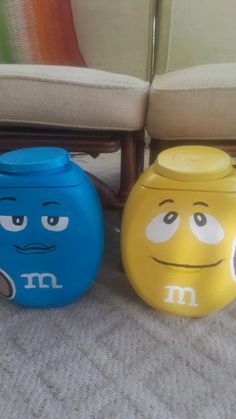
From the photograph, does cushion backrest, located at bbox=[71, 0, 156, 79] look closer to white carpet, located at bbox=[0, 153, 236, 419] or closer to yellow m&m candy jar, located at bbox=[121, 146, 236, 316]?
yellow m&m candy jar, located at bbox=[121, 146, 236, 316]

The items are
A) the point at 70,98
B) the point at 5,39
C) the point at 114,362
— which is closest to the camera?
the point at 114,362

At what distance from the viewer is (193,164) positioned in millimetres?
649

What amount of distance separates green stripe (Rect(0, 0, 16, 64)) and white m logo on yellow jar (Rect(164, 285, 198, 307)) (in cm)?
78

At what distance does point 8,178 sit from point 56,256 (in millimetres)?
152

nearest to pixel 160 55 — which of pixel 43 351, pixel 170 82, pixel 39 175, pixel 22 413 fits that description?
pixel 170 82

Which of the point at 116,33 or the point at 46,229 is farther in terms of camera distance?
the point at 116,33

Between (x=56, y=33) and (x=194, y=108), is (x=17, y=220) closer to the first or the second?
(x=194, y=108)

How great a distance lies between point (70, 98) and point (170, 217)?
0.93 feet

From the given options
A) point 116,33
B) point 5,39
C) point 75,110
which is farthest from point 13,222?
point 116,33

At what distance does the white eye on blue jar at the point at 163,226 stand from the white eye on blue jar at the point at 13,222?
0.67 ft

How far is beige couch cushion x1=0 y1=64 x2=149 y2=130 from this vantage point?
71cm

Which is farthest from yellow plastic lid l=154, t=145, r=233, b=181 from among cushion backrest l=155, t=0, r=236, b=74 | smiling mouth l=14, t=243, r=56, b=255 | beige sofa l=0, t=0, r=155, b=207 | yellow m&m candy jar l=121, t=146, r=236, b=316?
cushion backrest l=155, t=0, r=236, b=74

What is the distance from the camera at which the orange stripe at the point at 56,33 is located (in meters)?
1.08

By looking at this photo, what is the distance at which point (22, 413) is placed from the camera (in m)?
0.53
